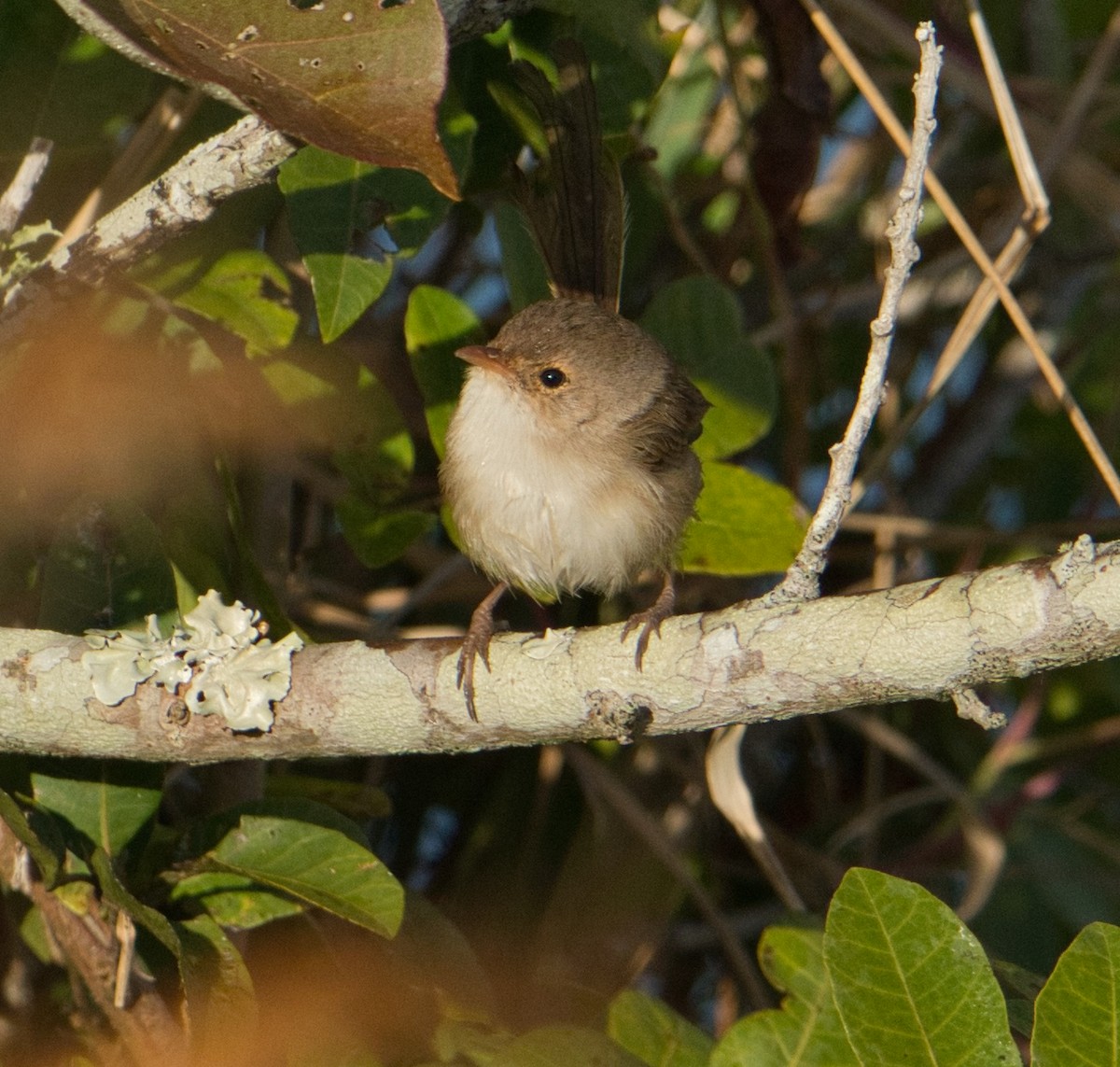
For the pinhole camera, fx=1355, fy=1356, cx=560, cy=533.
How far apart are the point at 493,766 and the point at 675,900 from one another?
0.63 m

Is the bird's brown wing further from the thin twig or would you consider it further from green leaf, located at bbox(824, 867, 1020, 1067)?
green leaf, located at bbox(824, 867, 1020, 1067)

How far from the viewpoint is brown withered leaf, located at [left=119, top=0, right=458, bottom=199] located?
1.77 metres

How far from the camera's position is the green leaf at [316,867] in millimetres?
2148

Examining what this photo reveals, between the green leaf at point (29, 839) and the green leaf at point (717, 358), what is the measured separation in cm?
169

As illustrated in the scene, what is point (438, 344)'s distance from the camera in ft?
9.61

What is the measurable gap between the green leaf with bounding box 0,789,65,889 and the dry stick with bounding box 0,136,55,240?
0.95 meters

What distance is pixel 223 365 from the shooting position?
9.00 feet

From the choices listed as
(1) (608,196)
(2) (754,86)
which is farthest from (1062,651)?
(2) (754,86)

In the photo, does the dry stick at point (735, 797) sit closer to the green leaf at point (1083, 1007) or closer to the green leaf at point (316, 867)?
the green leaf at point (316, 867)

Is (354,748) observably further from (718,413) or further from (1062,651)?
(718,413)

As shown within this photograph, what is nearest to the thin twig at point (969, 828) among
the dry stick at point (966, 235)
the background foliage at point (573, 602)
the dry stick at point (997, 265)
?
the background foliage at point (573, 602)

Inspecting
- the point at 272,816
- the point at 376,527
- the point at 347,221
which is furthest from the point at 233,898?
the point at 347,221

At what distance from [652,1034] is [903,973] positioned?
634 mm

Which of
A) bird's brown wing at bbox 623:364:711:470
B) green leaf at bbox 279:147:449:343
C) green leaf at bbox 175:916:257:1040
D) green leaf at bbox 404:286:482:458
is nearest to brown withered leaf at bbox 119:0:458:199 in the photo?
green leaf at bbox 279:147:449:343
